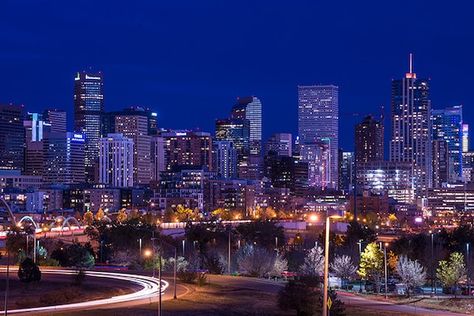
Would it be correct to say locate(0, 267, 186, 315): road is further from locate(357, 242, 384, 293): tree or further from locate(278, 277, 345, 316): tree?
locate(357, 242, 384, 293): tree

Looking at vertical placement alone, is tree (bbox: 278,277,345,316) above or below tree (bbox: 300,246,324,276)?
above

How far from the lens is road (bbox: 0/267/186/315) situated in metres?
51.0

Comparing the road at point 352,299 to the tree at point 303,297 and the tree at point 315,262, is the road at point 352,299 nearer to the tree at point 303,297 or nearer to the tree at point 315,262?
the tree at point 303,297

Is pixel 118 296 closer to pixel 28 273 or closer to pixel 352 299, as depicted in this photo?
pixel 28 273

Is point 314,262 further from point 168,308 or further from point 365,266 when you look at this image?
point 168,308

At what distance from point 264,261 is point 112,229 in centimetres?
4023

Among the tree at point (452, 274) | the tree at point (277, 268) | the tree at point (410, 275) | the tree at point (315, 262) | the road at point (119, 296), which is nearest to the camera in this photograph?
the road at point (119, 296)

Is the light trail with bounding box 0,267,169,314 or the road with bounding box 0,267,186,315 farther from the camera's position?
the light trail with bounding box 0,267,169,314

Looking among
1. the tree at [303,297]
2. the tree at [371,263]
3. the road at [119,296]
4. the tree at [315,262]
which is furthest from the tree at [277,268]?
the tree at [303,297]

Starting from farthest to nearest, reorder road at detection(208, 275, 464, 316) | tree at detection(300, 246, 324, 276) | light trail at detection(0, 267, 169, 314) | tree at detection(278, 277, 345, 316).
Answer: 1. tree at detection(300, 246, 324, 276)
2. road at detection(208, 275, 464, 316)
3. light trail at detection(0, 267, 169, 314)
4. tree at detection(278, 277, 345, 316)

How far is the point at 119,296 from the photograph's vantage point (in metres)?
58.4

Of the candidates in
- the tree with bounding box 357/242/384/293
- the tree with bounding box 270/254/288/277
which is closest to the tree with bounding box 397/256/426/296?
the tree with bounding box 357/242/384/293

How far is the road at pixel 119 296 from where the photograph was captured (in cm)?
5097

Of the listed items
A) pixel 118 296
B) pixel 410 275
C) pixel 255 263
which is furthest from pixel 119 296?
pixel 255 263
